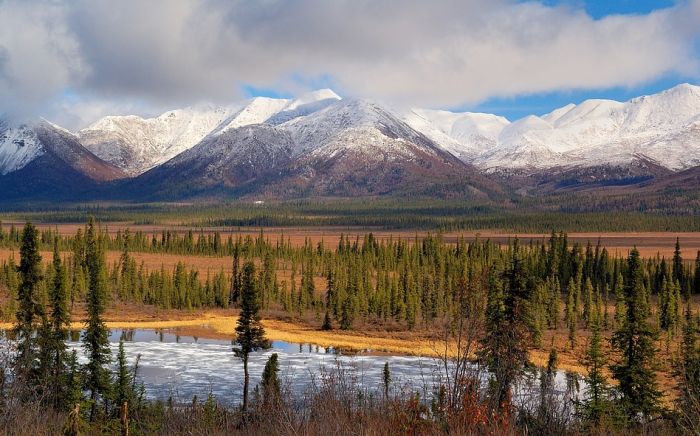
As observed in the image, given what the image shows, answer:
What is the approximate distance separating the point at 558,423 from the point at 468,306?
556cm

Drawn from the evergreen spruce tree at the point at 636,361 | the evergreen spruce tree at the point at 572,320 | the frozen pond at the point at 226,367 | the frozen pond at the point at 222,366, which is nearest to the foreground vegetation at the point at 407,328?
the evergreen spruce tree at the point at 636,361

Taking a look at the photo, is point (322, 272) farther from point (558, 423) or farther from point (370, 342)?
point (558, 423)

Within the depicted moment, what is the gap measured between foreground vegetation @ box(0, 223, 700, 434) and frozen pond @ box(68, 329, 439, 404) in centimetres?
351

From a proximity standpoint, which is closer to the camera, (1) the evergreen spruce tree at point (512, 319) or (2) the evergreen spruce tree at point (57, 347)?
(2) the evergreen spruce tree at point (57, 347)

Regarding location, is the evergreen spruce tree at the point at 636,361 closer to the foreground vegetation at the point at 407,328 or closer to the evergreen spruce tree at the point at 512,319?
the foreground vegetation at the point at 407,328

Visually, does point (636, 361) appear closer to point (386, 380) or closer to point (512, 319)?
point (512, 319)

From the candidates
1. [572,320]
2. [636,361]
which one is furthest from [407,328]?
[636,361]

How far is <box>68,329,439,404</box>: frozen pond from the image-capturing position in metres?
54.4

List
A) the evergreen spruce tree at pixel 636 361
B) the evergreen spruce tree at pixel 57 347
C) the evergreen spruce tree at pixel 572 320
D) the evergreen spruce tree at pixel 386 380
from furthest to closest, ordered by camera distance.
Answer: the evergreen spruce tree at pixel 572 320, the evergreen spruce tree at pixel 57 347, the evergreen spruce tree at pixel 636 361, the evergreen spruce tree at pixel 386 380

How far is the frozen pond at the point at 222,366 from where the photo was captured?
54.4 meters

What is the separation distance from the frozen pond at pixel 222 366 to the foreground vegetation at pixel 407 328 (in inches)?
138

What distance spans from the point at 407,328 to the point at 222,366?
35.0m

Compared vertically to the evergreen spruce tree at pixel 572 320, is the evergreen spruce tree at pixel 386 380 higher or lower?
higher

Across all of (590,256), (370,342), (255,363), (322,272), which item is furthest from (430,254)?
(255,363)
